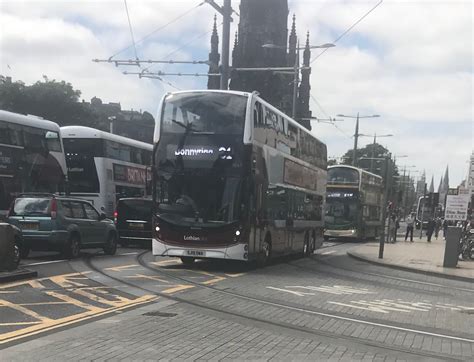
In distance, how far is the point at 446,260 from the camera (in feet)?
60.2

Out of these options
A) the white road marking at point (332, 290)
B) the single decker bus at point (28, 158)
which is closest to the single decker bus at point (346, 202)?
the single decker bus at point (28, 158)

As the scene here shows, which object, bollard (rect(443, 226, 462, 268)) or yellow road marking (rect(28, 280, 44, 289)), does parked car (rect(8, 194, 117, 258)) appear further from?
bollard (rect(443, 226, 462, 268))

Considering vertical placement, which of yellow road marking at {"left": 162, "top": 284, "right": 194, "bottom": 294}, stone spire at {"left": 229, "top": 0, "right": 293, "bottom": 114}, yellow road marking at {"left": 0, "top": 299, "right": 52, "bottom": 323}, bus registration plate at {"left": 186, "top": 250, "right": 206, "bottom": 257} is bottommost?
yellow road marking at {"left": 0, "top": 299, "right": 52, "bottom": 323}

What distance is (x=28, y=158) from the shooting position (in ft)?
62.2

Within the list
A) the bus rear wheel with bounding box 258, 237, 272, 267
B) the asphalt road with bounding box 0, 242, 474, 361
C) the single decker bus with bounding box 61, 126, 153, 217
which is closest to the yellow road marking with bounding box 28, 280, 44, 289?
the asphalt road with bounding box 0, 242, 474, 361

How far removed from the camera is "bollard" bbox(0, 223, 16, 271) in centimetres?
1117

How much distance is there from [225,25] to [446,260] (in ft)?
39.5

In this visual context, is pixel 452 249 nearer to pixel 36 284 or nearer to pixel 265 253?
pixel 265 253

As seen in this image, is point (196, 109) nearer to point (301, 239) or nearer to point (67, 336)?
point (301, 239)

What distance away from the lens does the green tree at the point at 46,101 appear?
6856 cm

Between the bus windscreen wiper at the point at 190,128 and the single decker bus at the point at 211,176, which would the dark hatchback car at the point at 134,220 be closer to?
the single decker bus at the point at 211,176

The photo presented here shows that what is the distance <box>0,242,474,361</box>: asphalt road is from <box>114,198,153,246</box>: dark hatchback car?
23.5ft

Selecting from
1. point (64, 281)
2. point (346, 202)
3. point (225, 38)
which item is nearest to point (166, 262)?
point (64, 281)

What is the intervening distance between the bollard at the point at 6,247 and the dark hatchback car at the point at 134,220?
10.1 m
